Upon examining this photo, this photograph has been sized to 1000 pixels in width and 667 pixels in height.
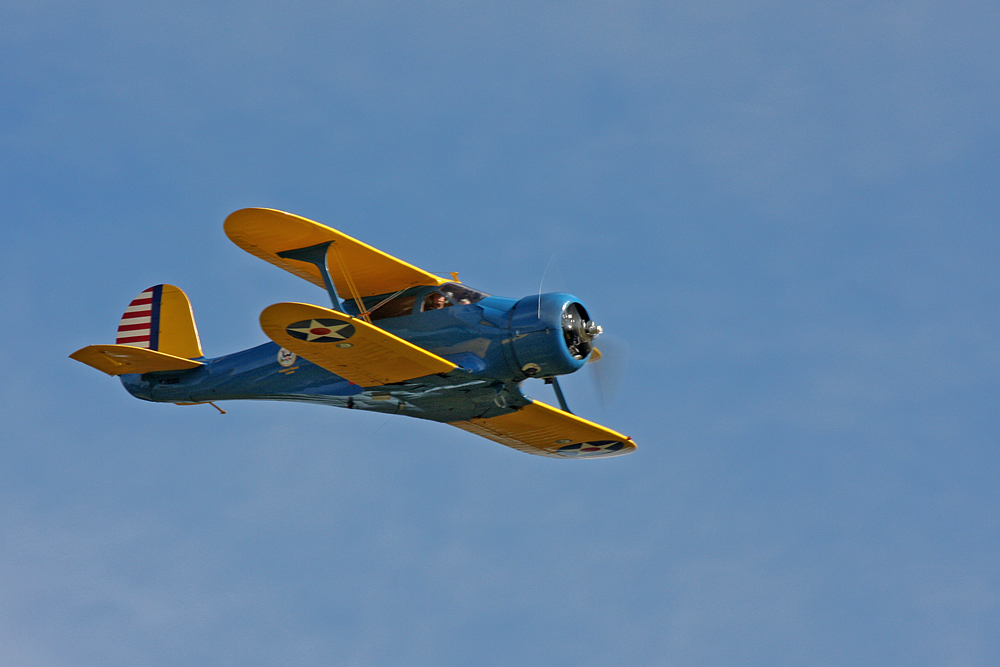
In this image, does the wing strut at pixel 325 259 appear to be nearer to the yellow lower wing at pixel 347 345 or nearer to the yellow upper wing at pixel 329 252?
the yellow upper wing at pixel 329 252

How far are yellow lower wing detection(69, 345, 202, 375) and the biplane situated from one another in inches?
0.7

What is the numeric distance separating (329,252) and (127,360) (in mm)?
4090

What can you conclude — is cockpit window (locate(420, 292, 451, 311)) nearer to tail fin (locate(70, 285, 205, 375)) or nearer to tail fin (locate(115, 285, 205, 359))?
tail fin (locate(70, 285, 205, 375))

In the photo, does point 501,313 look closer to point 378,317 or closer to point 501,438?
point 378,317

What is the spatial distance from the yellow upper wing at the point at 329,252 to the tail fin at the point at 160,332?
3.10m

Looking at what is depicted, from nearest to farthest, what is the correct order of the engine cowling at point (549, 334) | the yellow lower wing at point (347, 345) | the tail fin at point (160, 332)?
the yellow lower wing at point (347, 345)
the engine cowling at point (549, 334)
the tail fin at point (160, 332)

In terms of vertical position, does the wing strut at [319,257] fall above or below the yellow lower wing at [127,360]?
above

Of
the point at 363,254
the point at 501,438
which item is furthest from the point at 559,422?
the point at 363,254

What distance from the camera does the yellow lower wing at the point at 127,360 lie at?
50.7 feet

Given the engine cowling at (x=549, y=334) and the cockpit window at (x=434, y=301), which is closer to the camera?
the engine cowling at (x=549, y=334)

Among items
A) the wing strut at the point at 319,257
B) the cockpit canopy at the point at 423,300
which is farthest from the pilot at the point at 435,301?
the wing strut at the point at 319,257

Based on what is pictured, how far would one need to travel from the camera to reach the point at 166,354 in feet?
54.6

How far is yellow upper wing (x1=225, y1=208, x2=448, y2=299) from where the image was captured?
44.0 ft

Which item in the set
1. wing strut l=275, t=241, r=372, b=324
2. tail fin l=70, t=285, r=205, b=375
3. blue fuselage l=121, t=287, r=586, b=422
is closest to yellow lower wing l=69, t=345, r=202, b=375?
tail fin l=70, t=285, r=205, b=375
